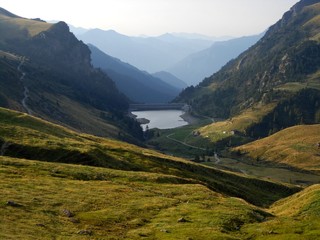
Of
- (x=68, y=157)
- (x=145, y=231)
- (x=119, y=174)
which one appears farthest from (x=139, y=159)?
(x=145, y=231)

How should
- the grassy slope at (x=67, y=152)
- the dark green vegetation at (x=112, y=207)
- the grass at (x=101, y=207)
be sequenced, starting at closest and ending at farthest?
the grass at (x=101, y=207) < the dark green vegetation at (x=112, y=207) < the grassy slope at (x=67, y=152)

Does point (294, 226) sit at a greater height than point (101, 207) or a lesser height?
greater

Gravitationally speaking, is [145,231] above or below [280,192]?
above

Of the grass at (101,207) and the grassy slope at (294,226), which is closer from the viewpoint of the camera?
the grass at (101,207)

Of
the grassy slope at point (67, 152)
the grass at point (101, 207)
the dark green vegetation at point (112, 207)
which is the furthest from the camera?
the grassy slope at point (67, 152)

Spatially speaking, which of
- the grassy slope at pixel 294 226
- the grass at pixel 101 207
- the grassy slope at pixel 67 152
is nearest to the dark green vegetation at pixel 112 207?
the grass at pixel 101 207

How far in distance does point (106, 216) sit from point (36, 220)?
8217mm

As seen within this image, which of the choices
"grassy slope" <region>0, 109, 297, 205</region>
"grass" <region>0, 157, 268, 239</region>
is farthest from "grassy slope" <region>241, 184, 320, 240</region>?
"grassy slope" <region>0, 109, 297, 205</region>

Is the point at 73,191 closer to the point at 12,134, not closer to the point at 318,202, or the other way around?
the point at 318,202

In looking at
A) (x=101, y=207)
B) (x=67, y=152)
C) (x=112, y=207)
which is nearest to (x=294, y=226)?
(x=112, y=207)

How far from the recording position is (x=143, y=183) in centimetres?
7356

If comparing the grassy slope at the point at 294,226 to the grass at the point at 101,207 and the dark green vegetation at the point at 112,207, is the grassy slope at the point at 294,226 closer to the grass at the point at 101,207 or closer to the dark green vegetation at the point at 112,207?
the dark green vegetation at the point at 112,207

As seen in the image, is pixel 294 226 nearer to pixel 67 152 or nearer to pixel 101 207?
pixel 101 207

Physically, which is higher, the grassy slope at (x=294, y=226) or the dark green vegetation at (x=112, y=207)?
the grassy slope at (x=294, y=226)
